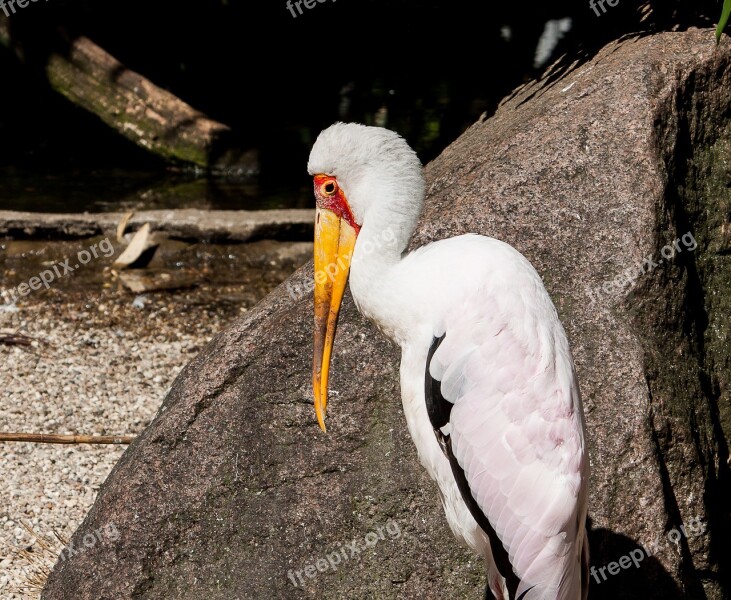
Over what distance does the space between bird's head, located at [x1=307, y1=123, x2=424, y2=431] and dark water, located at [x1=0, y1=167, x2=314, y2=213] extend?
18.3 feet

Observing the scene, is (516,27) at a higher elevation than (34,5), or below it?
below

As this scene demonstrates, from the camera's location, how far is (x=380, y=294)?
2758 mm

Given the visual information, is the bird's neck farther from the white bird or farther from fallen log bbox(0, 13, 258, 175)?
fallen log bbox(0, 13, 258, 175)

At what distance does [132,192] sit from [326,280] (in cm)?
629

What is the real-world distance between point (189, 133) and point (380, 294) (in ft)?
21.9

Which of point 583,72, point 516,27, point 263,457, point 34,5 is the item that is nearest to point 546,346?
point 263,457

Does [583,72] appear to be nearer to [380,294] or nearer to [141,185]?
[380,294]

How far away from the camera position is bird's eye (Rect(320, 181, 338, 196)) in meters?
2.81

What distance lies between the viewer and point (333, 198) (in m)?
2.83

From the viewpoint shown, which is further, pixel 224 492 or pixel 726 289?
pixel 726 289
